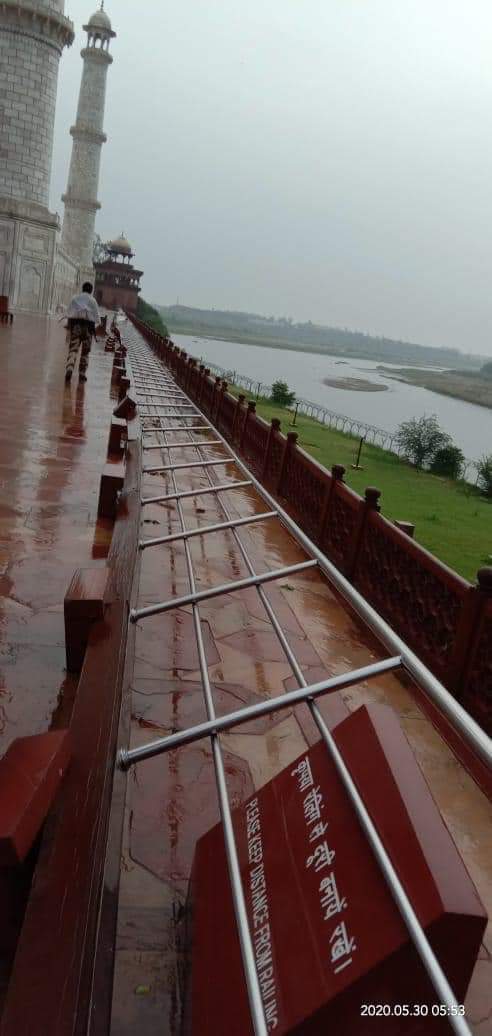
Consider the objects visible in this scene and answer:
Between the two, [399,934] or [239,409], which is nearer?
[399,934]

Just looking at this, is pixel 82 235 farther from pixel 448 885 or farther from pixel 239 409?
pixel 448 885

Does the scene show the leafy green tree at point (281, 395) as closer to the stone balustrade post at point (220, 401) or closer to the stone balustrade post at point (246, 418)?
the stone balustrade post at point (220, 401)

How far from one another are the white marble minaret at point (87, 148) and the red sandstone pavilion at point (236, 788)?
34.0 metres

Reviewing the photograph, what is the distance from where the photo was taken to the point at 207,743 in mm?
2441

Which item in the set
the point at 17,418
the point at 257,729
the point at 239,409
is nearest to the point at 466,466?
the point at 239,409

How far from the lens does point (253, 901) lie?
1106mm

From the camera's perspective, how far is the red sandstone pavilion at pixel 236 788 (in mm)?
886

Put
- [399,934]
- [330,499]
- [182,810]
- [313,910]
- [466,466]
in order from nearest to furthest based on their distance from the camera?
[399,934] < [313,910] < [182,810] < [330,499] < [466,466]

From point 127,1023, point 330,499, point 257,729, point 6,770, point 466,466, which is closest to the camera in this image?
point 127,1023

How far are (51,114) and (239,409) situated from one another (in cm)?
2010

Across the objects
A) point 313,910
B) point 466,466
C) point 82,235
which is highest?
point 82,235

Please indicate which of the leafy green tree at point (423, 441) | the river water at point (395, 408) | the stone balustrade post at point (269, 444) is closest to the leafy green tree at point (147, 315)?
the river water at point (395, 408)

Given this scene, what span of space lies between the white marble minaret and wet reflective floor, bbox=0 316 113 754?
2917cm
